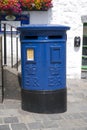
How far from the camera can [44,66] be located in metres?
6.55

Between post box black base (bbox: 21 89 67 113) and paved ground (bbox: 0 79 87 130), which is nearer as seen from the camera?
paved ground (bbox: 0 79 87 130)

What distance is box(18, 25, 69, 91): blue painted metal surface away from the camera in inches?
256

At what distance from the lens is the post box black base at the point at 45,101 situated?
6.63 metres

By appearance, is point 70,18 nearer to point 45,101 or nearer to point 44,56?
point 44,56

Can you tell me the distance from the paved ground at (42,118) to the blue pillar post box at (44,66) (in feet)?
0.75

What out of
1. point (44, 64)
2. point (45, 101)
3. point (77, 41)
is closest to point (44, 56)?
point (44, 64)

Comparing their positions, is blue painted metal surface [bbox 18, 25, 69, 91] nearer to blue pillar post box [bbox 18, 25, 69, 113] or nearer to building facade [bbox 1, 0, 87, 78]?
blue pillar post box [bbox 18, 25, 69, 113]

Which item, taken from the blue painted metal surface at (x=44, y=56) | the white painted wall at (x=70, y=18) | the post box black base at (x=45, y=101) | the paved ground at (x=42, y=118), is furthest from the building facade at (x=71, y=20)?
the post box black base at (x=45, y=101)

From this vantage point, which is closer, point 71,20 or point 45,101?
point 45,101

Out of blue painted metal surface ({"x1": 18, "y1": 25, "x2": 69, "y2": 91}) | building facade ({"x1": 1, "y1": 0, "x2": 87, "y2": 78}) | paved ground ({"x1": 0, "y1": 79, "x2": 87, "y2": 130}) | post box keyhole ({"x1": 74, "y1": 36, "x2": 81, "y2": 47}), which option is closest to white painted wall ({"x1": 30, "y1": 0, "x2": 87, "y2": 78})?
building facade ({"x1": 1, "y1": 0, "x2": 87, "y2": 78})

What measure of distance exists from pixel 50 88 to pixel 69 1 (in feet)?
16.3

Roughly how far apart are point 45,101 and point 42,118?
1.20 ft

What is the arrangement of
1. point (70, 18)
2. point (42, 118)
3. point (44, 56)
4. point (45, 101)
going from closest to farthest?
point (42, 118) < point (44, 56) < point (45, 101) < point (70, 18)

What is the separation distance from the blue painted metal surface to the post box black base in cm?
9
